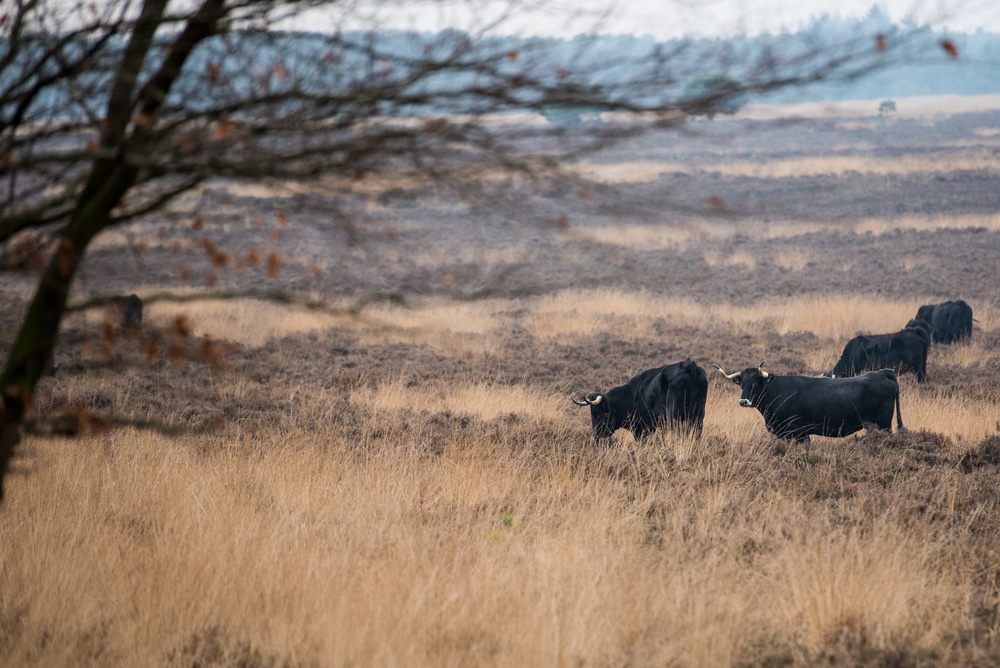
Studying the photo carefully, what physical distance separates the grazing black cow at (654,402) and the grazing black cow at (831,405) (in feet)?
1.60

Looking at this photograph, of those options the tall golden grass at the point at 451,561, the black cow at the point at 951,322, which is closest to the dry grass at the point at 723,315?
the black cow at the point at 951,322

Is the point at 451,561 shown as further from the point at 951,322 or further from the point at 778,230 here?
the point at 778,230

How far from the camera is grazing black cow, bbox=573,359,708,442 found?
895cm

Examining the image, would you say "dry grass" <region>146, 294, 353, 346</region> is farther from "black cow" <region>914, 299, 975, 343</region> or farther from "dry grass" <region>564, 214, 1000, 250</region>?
"dry grass" <region>564, 214, 1000, 250</region>

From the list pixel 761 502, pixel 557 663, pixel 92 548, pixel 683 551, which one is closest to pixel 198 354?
pixel 557 663

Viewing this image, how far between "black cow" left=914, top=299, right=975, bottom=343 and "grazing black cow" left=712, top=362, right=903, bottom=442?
22.4 ft

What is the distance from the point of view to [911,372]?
12375mm

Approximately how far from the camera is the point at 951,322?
15031 millimetres

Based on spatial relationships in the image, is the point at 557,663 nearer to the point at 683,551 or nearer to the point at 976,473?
the point at 683,551

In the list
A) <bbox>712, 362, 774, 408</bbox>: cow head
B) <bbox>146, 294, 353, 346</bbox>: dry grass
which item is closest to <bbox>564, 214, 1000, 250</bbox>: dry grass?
<bbox>146, 294, 353, 346</bbox>: dry grass

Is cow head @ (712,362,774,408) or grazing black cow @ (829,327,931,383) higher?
cow head @ (712,362,774,408)

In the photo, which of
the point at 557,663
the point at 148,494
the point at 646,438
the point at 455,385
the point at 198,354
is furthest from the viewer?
the point at 455,385

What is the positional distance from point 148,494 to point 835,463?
226 inches

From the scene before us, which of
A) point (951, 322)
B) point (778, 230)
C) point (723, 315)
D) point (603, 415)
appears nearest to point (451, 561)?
point (603, 415)
